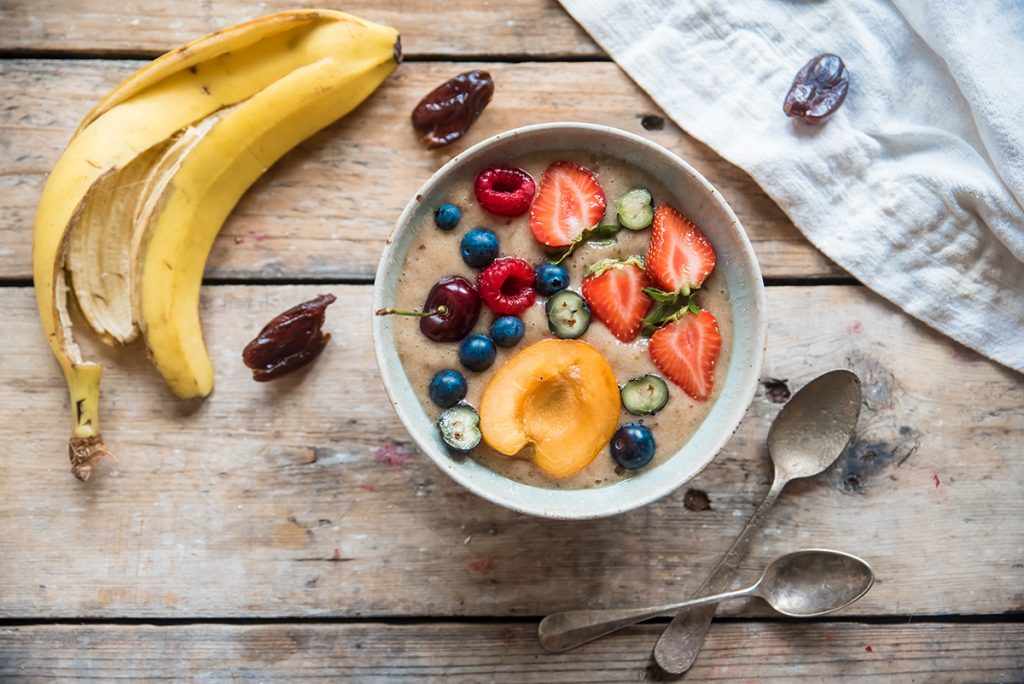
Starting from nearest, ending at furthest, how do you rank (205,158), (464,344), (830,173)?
1. (464,344)
2. (205,158)
3. (830,173)

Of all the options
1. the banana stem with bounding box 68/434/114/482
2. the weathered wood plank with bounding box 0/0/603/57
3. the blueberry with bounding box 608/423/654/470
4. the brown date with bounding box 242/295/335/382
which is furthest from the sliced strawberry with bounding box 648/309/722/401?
the banana stem with bounding box 68/434/114/482

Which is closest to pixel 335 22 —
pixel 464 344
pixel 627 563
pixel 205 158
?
pixel 205 158

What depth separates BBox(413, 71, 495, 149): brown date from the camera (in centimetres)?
154

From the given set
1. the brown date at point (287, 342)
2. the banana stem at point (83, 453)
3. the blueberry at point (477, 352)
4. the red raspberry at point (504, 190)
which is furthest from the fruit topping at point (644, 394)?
the banana stem at point (83, 453)

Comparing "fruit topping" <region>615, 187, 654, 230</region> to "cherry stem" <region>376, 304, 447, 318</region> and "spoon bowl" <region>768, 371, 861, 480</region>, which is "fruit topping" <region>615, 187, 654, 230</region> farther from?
"spoon bowl" <region>768, 371, 861, 480</region>

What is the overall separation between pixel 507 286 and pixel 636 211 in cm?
25

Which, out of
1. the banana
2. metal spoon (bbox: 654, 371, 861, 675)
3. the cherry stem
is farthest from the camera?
metal spoon (bbox: 654, 371, 861, 675)

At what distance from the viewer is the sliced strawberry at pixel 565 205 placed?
1.32 metres

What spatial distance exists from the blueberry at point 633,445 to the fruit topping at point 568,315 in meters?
0.17

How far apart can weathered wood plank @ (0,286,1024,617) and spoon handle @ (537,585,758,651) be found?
0.04 meters

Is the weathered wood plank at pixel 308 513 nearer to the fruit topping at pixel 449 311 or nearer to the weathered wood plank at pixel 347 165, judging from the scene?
the weathered wood plank at pixel 347 165

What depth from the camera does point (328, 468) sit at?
156cm

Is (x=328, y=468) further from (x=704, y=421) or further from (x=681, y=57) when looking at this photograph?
(x=681, y=57)

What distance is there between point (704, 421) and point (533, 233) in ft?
1.37
